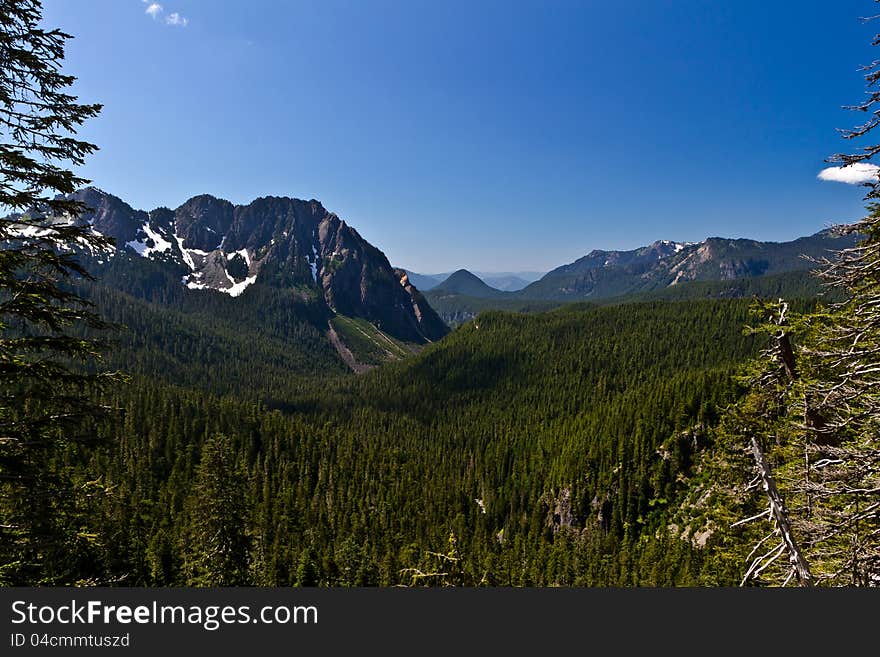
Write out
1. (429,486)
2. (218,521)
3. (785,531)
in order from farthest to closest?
(429,486), (218,521), (785,531)

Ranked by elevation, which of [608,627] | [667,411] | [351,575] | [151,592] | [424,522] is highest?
[151,592]

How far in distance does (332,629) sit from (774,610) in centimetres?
691

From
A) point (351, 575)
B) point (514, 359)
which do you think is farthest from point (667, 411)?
point (514, 359)

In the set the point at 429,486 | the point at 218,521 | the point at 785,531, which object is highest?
the point at 785,531

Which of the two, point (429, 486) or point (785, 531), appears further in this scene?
point (429, 486)

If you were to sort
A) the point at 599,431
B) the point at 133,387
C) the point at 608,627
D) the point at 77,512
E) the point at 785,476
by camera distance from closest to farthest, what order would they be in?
the point at 608,627 → the point at 77,512 → the point at 785,476 → the point at 599,431 → the point at 133,387

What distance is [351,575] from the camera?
143 ft

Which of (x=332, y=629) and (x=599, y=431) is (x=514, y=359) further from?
(x=332, y=629)

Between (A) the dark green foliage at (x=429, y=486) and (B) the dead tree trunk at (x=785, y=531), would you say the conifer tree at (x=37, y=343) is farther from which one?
(B) the dead tree trunk at (x=785, y=531)

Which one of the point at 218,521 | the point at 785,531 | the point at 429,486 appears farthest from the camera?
the point at 429,486

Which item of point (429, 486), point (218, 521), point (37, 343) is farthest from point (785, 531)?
point (429, 486)

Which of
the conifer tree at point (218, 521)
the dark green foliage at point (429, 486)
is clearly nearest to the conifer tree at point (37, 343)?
the dark green foliage at point (429, 486)

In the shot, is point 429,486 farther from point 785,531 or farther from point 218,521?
point 785,531

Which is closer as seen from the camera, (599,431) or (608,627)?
(608,627)
